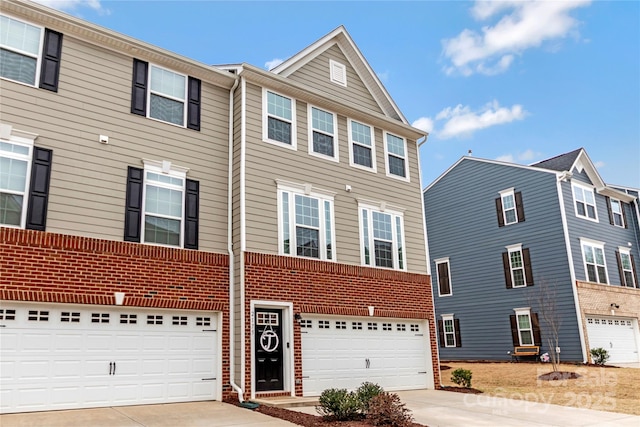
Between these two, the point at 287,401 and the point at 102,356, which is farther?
the point at 287,401

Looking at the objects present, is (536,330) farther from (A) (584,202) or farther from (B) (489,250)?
(A) (584,202)

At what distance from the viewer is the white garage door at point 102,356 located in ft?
28.5

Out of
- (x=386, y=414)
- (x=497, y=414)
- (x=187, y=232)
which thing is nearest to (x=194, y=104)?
(x=187, y=232)

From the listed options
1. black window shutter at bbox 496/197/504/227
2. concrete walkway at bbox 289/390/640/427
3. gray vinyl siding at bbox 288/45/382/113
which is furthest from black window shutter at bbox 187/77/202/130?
black window shutter at bbox 496/197/504/227

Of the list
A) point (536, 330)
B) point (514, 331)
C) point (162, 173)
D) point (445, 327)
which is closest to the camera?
point (162, 173)

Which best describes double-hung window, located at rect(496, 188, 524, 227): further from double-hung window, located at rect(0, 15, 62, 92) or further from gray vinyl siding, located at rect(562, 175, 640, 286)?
double-hung window, located at rect(0, 15, 62, 92)

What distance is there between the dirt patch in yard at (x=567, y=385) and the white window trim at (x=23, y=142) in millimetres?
11617

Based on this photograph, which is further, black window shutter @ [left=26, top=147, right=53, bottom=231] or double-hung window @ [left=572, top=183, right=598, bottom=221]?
double-hung window @ [left=572, top=183, right=598, bottom=221]

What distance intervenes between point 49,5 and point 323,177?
7.26 m

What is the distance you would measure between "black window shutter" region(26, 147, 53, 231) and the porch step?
18.0ft

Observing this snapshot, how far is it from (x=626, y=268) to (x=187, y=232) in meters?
22.2

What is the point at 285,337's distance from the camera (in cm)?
1157

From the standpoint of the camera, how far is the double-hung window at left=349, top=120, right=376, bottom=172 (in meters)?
14.5

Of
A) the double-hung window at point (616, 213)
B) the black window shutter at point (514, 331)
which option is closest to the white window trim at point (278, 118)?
the black window shutter at point (514, 331)
